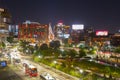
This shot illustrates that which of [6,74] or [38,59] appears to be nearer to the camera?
[6,74]

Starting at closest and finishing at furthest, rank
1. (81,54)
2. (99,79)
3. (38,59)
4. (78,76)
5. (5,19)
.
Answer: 1. (99,79)
2. (78,76)
3. (38,59)
4. (81,54)
5. (5,19)

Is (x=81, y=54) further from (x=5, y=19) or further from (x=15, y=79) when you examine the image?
(x=5, y=19)

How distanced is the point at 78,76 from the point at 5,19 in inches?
5205

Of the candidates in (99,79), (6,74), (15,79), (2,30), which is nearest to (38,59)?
(6,74)

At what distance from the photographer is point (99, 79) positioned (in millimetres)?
37844

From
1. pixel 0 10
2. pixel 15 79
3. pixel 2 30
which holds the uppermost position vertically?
pixel 0 10

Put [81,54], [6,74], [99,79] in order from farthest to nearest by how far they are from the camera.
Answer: [81,54], [6,74], [99,79]

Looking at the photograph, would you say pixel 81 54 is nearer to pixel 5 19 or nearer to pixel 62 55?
pixel 62 55

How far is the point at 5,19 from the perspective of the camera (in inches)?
6663

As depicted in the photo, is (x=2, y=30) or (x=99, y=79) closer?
(x=99, y=79)

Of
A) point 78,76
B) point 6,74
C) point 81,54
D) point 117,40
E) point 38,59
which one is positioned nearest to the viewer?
point 78,76

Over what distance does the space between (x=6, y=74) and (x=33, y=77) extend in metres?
7.35

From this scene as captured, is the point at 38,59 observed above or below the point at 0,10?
below

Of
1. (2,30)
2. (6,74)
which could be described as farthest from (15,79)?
(2,30)
